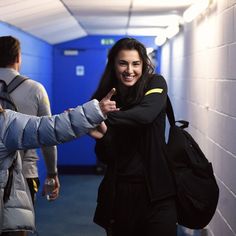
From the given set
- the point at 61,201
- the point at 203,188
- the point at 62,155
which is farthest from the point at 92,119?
the point at 62,155

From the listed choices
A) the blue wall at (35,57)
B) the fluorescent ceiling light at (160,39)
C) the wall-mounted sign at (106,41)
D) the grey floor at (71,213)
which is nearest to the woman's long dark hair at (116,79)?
the grey floor at (71,213)

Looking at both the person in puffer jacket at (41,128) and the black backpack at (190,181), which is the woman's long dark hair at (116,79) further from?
the person in puffer jacket at (41,128)

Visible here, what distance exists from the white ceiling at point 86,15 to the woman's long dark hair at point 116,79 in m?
1.70

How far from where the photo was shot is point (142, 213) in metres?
2.32

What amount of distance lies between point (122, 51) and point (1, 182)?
2.65ft

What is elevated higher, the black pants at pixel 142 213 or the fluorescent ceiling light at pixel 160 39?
the fluorescent ceiling light at pixel 160 39

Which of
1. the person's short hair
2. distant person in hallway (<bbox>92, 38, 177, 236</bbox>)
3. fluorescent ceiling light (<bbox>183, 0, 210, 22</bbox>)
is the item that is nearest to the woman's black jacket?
distant person in hallway (<bbox>92, 38, 177, 236</bbox>)

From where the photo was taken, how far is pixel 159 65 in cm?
913

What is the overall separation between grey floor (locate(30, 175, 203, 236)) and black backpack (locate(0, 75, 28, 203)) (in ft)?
6.97

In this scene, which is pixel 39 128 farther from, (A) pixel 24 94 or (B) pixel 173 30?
(B) pixel 173 30

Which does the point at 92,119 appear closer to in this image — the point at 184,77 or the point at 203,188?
the point at 203,188

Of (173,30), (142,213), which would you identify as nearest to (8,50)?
(142,213)

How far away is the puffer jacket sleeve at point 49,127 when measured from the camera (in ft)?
5.94

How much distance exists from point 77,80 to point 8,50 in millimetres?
5823
